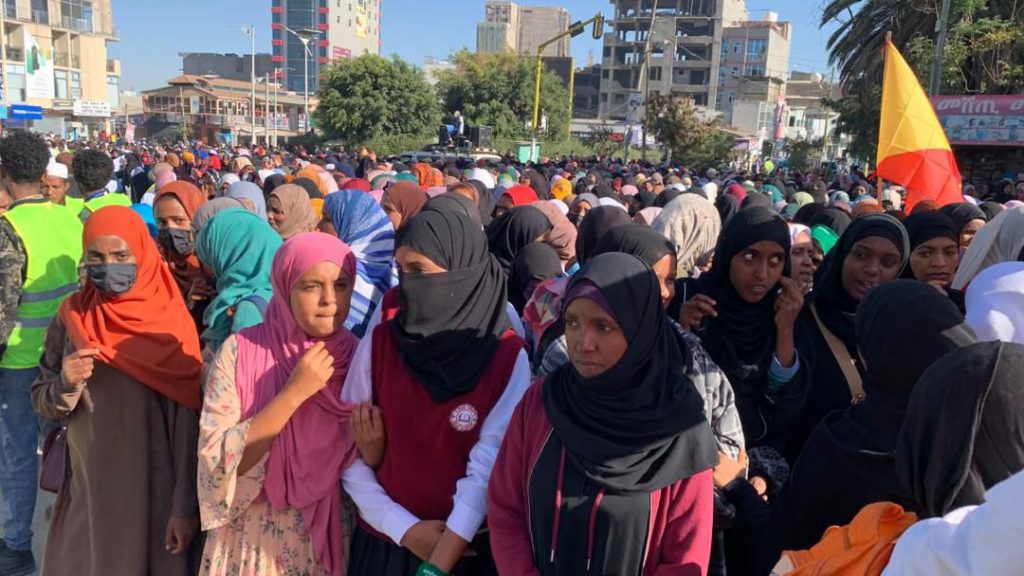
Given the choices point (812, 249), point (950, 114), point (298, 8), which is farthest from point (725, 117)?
point (298, 8)

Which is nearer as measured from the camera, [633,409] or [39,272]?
[633,409]

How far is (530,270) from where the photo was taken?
370 centimetres

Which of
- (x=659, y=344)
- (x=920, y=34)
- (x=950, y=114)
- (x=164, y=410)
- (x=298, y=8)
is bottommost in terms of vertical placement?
(x=164, y=410)

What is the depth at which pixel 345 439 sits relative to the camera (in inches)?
86.4

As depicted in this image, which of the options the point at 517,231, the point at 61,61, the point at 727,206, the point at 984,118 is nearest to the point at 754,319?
the point at 517,231

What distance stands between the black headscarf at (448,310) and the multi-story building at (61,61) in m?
43.1

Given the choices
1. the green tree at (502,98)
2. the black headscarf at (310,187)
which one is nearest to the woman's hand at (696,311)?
the black headscarf at (310,187)

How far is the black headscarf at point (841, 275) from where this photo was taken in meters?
2.67

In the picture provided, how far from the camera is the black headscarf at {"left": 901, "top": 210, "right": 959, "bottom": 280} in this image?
3.38m

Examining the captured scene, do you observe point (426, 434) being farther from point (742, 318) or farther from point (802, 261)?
point (802, 261)

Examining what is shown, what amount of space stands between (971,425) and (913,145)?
5012mm

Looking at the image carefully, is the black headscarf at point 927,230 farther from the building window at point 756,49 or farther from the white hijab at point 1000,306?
the building window at point 756,49

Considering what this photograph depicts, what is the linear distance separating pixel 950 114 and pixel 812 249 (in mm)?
13547

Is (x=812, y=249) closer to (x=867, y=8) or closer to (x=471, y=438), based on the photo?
(x=471, y=438)
